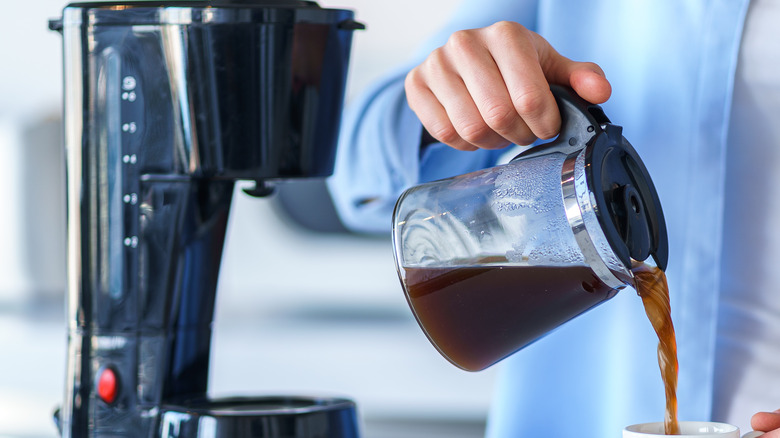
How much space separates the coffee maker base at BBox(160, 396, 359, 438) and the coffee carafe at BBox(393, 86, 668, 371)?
92 millimetres

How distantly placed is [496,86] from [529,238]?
4.2 inches

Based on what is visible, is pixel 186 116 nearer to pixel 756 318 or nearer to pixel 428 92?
pixel 428 92

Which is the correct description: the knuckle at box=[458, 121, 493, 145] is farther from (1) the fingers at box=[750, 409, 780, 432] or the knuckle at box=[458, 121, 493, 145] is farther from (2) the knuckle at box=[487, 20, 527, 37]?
(1) the fingers at box=[750, 409, 780, 432]

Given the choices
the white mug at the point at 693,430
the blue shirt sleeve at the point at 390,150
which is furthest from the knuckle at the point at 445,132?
the white mug at the point at 693,430

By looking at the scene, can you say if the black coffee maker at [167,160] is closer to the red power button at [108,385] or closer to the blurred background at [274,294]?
the red power button at [108,385]

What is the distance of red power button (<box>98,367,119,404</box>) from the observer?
1.99 feet

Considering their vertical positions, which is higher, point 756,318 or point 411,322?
point 756,318

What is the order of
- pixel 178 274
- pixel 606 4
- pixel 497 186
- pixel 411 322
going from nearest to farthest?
pixel 497 186
pixel 178 274
pixel 606 4
pixel 411 322

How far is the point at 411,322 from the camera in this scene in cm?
157

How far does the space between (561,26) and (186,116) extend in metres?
0.36

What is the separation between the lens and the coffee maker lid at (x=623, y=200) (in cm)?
47

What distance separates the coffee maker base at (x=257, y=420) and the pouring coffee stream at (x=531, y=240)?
0.09 metres

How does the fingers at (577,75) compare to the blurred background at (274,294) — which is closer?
the fingers at (577,75)

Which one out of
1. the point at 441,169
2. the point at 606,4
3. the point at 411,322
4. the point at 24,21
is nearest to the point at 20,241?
the point at 24,21
